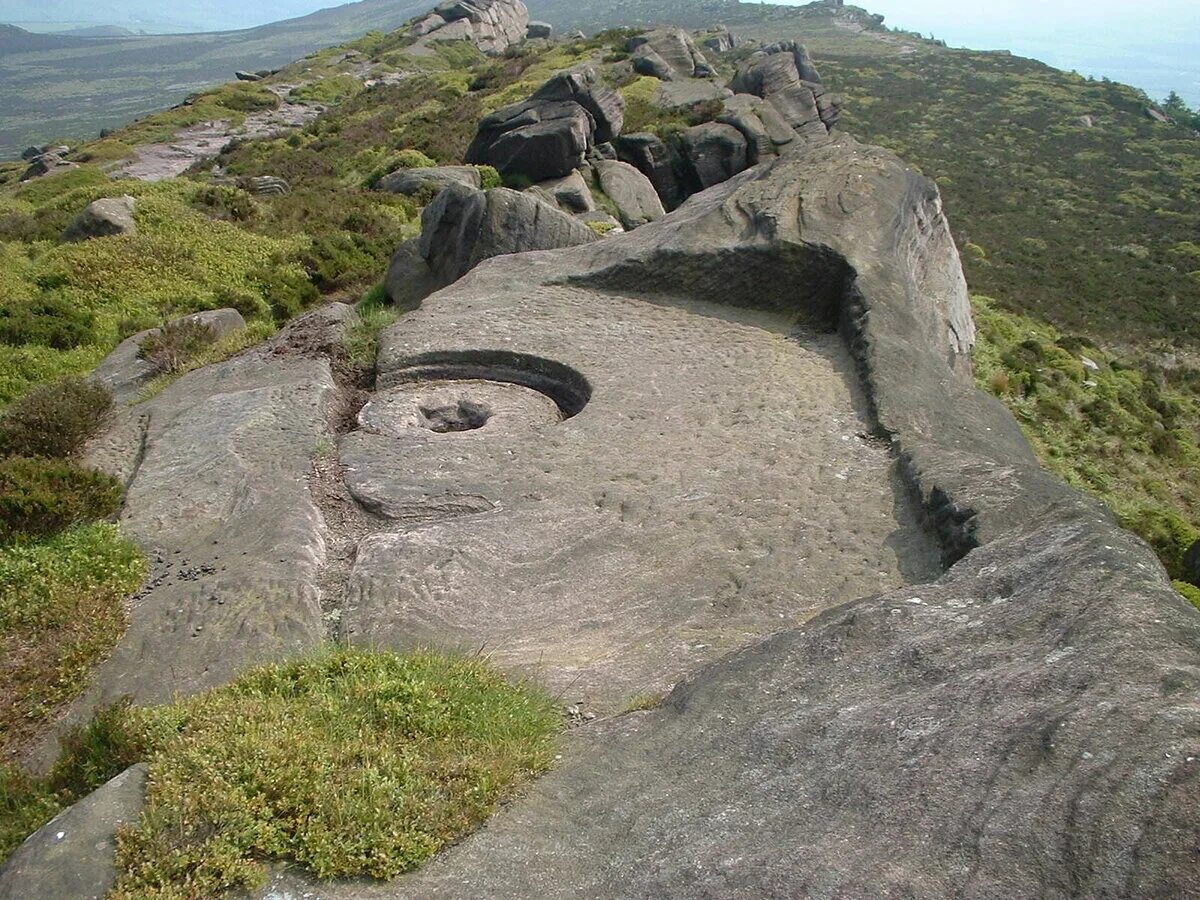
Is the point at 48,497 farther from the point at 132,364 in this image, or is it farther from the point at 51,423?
the point at 132,364

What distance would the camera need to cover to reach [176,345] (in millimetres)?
12539

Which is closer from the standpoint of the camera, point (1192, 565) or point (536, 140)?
point (1192, 565)

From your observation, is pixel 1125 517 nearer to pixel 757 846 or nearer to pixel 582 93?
pixel 757 846

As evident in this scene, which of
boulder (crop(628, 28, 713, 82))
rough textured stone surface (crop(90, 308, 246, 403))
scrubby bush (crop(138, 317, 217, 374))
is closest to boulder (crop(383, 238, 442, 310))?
rough textured stone surface (crop(90, 308, 246, 403))

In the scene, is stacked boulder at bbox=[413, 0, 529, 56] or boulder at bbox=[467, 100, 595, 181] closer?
boulder at bbox=[467, 100, 595, 181]

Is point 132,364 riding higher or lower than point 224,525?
lower

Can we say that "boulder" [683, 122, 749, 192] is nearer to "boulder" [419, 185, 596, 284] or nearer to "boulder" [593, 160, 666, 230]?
"boulder" [593, 160, 666, 230]

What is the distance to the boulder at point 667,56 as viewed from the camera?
4647cm

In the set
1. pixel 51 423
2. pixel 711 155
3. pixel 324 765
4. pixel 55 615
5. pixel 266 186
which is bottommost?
pixel 55 615

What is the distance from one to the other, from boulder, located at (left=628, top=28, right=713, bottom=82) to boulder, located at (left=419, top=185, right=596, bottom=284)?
32435 mm

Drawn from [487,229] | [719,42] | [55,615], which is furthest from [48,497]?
[719,42]

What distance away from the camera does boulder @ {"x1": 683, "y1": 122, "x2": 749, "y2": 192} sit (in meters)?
32.6

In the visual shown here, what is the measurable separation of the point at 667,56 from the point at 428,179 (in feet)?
87.2

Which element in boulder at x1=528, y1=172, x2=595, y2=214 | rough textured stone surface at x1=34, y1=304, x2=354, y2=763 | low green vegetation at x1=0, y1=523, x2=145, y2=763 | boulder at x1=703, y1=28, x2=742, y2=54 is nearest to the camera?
low green vegetation at x1=0, y1=523, x2=145, y2=763
